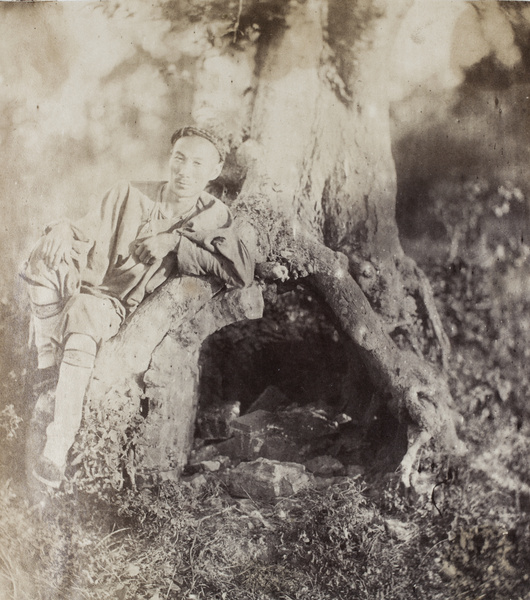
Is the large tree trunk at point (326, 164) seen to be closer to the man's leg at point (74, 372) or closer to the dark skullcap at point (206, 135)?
the dark skullcap at point (206, 135)

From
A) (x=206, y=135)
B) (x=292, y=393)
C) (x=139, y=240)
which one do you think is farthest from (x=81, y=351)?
(x=206, y=135)

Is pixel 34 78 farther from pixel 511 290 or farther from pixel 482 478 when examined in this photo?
pixel 482 478

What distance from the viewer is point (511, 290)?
9.20 feet

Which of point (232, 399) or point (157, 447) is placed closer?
point (157, 447)

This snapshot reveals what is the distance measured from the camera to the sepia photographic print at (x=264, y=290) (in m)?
2.72

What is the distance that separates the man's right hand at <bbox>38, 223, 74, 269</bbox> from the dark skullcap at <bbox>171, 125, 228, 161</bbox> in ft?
2.27

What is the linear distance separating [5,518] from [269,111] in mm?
2415

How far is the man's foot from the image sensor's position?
280cm

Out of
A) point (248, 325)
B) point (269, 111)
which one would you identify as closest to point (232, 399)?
point (248, 325)

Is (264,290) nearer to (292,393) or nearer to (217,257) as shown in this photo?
(217,257)

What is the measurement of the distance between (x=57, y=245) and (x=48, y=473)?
112cm

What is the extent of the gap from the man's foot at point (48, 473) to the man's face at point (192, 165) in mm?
1457

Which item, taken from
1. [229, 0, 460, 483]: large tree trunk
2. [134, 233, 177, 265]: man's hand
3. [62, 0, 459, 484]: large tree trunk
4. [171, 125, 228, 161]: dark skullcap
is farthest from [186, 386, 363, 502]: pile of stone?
[171, 125, 228, 161]: dark skullcap

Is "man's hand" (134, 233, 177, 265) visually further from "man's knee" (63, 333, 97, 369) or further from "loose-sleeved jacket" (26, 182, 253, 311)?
"man's knee" (63, 333, 97, 369)
